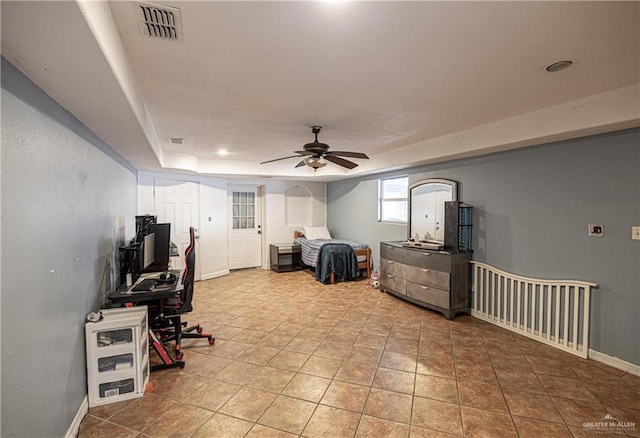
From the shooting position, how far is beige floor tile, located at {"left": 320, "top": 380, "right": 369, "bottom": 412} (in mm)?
2250

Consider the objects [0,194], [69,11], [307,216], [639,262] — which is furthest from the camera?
A: [307,216]

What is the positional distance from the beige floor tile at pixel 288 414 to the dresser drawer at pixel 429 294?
243cm

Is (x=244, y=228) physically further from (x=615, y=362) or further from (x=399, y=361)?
(x=615, y=362)

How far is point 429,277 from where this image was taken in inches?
165

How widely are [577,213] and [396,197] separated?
9.75 feet

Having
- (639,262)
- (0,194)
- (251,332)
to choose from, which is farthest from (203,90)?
(639,262)

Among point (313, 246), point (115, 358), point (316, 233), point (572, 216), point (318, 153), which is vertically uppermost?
point (318, 153)

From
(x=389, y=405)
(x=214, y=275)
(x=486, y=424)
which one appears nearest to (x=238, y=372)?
(x=389, y=405)

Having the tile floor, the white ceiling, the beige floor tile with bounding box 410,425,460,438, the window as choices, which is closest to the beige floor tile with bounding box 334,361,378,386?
the tile floor

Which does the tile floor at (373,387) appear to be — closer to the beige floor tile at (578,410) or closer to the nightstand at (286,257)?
the beige floor tile at (578,410)

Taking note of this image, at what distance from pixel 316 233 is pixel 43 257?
19.0 feet

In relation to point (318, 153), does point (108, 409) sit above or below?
below

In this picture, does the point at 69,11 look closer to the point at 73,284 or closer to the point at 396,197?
the point at 73,284

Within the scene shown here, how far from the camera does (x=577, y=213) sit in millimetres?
3021
